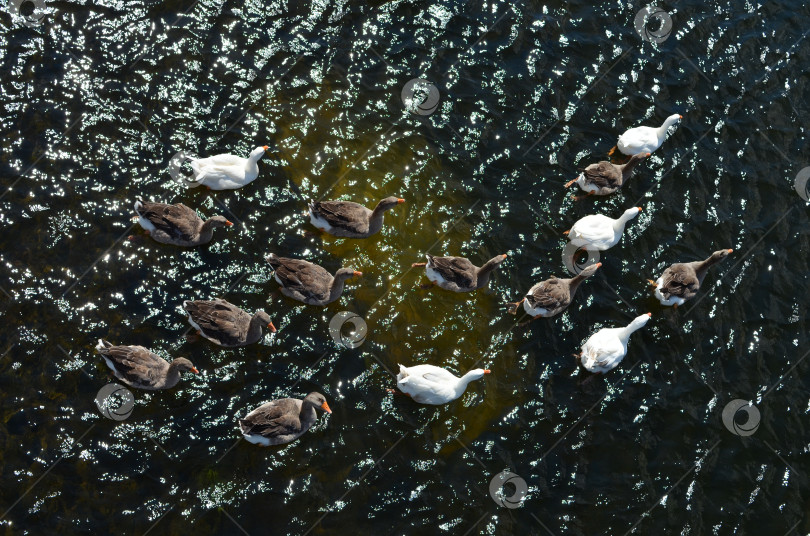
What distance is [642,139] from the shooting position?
1788 centimetres

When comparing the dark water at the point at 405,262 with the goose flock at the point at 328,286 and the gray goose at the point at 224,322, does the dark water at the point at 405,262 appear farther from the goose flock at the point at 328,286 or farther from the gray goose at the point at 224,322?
the gray goose at the point at 224,322

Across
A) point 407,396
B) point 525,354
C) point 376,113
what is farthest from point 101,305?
point 525,354

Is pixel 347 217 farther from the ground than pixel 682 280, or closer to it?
closer to it

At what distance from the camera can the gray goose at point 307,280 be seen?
15031 mm

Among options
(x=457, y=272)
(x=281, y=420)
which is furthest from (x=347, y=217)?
(x=281, y=420)

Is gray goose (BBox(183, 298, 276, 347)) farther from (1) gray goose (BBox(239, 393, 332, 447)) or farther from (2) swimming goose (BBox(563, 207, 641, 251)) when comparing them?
(2) swimming goose (BBox(563, 207, 641, 251))

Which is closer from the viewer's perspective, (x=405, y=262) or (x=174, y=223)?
(x=174, y=223)

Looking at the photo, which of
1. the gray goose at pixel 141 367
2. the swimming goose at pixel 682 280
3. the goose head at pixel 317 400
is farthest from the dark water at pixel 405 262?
the goose head at pixel 317 400

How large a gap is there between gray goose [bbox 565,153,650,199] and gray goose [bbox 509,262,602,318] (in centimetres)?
235

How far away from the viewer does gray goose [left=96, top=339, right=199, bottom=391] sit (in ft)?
45.0

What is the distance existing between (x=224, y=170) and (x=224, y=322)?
12.8 ft

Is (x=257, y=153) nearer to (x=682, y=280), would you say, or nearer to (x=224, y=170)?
(x=224, y=170)

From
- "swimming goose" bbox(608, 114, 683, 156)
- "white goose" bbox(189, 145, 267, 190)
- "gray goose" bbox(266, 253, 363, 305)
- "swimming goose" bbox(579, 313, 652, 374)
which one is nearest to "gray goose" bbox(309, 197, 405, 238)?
"gray goose" bbox(266, 253, 363, 305)

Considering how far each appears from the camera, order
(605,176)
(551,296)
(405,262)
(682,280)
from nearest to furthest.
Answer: (551,296), (682,280), (405,262), (605,176)
